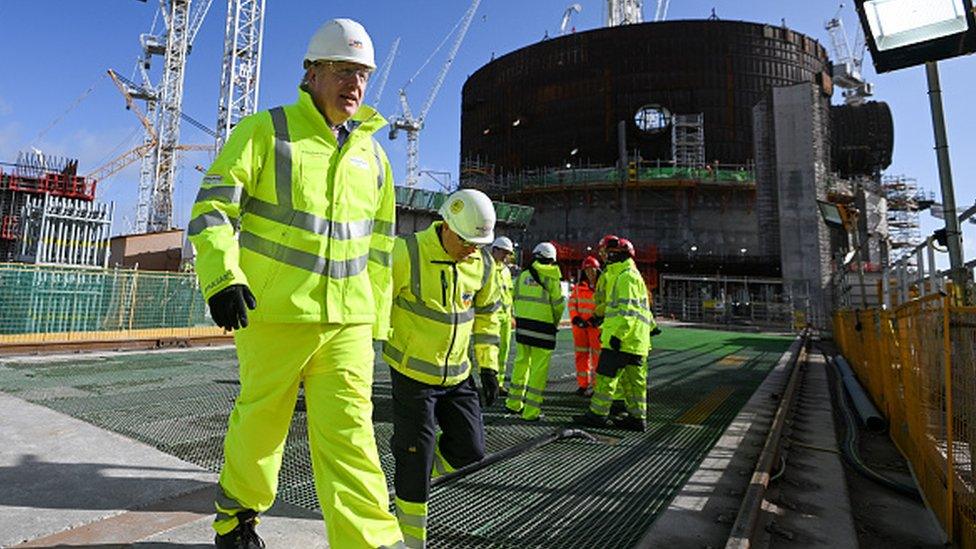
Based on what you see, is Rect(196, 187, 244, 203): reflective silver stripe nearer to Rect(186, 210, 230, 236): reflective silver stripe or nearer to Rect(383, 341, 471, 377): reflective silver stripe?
Rect(186, 210, 230, 236): reflective silver stripe

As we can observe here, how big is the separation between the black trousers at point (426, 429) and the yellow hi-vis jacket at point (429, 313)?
8 centimetres

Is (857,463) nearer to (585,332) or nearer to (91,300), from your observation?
(585,332)

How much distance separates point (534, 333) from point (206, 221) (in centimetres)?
409

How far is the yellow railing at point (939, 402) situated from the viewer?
2.67m

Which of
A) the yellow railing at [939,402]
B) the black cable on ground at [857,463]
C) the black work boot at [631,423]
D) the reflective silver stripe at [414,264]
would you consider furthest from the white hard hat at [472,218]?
the black cable on ground at [857,463]

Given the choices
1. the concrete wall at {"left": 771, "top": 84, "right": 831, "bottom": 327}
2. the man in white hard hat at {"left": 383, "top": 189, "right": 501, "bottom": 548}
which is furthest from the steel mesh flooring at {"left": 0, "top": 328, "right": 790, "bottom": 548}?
the concrete wall at {"left": 771, "top": 84, "right": 831, "bottom": 327}

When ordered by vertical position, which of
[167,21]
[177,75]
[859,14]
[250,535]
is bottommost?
[250,535]

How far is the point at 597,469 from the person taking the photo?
3.76m

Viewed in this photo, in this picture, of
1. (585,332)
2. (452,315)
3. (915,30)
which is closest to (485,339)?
(452,315)

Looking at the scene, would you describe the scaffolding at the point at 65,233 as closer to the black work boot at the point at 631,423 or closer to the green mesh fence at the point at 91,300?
the green mesh fence at the point at 91,300

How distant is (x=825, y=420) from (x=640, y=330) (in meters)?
2.74

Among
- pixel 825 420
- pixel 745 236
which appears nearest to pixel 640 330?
pixel 825 420

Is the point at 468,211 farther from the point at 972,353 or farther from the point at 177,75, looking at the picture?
the point at 177,75

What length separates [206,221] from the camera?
1.81 m
